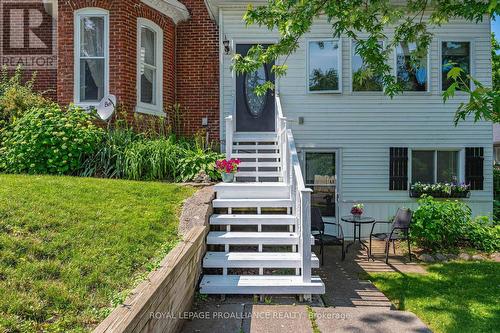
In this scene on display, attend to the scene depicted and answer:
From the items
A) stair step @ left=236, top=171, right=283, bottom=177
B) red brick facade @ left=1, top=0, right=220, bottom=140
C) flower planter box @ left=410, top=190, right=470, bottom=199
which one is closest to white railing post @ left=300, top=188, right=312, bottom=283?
stair step @ left=236, top=171, right=283, bottom=177

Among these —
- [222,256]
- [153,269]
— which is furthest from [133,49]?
[153,269]

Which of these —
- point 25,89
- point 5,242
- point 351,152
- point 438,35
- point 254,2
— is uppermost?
point 254,2

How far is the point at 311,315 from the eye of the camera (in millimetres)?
4141

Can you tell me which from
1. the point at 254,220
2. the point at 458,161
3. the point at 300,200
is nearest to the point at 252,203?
the point at 254,220

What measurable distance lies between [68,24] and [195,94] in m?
3.30

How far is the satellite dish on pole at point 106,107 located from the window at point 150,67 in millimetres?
737

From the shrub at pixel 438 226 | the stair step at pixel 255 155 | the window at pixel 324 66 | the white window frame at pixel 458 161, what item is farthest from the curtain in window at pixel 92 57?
the white window frame at pixel 458 161

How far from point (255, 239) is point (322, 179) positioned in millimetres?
4627

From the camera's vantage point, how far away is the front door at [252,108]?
9812mm

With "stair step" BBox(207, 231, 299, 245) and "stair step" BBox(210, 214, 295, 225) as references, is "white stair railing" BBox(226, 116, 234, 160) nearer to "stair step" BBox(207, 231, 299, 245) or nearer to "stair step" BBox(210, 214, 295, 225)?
"stair step" BBox(210, 214, 295, 225)

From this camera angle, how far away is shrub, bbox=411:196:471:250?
24.8ft

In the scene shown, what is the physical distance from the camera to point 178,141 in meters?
8.99

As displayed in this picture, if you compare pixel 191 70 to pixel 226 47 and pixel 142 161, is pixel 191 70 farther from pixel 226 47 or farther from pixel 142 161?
pixel 142 161

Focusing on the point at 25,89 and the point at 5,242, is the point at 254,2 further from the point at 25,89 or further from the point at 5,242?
the point at 5,242
